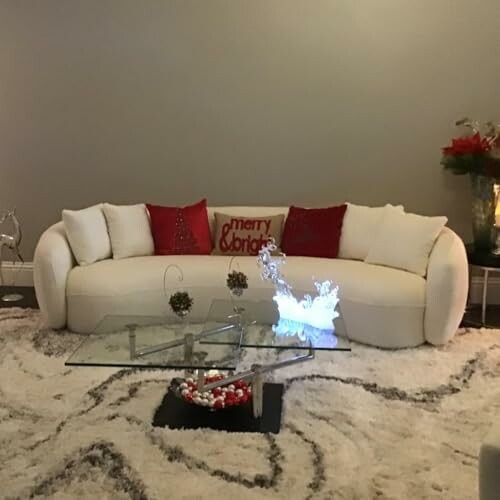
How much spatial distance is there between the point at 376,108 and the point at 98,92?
203cm

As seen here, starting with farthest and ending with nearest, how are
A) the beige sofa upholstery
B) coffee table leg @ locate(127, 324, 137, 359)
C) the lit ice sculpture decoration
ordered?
1. the lit ice sculpture decoration
2. coffee table leg @ locate(127, 324, 137, 359)
3. the beige sofa upholstery

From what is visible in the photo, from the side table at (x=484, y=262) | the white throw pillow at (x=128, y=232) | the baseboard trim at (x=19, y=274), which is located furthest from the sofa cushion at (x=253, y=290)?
the baseboard trim at (x=19, y=274)

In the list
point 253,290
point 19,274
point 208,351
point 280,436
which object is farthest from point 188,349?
point 19,274

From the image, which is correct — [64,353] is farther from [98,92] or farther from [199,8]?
[199,8]

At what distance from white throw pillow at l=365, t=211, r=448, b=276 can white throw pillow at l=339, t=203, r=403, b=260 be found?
7 centimetres

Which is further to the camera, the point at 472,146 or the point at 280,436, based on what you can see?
the point at 472,146

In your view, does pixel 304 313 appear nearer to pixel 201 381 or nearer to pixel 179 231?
pixel 201 381

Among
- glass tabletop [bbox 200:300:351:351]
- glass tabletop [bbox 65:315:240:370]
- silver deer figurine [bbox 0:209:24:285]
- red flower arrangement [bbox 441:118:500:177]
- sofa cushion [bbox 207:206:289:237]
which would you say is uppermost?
red flower arrangement [bbox 441:118:500:177]

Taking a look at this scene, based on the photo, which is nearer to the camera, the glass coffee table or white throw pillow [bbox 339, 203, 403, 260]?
the glass coffee table

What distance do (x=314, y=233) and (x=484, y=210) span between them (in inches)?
44.2

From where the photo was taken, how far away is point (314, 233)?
4.23 metres

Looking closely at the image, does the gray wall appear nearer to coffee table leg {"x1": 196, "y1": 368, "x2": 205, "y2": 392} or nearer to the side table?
the side table

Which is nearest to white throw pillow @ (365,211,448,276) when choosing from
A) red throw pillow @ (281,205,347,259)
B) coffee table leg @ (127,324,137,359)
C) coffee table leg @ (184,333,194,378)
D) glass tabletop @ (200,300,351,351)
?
red throw pillow @ (281,205,347,259)

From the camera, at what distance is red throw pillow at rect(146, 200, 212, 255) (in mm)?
4266
